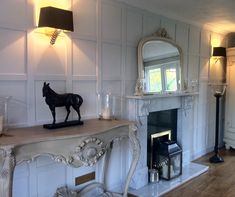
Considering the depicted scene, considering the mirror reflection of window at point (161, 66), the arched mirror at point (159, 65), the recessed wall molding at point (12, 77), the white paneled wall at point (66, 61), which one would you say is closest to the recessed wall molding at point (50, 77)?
the white paneled wall at point (66, 61)

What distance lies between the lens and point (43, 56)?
95.6 inches

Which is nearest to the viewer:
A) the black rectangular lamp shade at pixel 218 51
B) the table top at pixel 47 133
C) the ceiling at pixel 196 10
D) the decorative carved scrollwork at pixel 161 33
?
the table top at pixel 47 133

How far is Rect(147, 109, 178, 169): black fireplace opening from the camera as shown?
369cm

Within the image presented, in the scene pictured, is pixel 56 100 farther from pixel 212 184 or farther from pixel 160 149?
pixel 212 184

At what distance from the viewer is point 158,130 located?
3.84 metres

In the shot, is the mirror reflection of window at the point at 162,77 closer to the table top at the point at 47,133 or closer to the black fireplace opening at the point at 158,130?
the black fireplace opening at the point at 158,130

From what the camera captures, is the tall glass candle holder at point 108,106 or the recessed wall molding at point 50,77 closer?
the recessed wall molding at point 50,77

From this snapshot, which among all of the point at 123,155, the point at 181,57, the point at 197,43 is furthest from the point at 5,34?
the point at 197,43

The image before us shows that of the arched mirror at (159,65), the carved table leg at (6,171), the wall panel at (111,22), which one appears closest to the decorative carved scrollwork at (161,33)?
the arched mirror at (159,65)

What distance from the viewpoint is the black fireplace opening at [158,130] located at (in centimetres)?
369

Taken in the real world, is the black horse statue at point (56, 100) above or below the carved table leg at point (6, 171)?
above

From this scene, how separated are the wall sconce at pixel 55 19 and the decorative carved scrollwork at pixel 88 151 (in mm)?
995

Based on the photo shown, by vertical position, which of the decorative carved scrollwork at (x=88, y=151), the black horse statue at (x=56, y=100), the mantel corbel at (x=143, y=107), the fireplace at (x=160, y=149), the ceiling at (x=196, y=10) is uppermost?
the ceiling at (x=196, y=10)

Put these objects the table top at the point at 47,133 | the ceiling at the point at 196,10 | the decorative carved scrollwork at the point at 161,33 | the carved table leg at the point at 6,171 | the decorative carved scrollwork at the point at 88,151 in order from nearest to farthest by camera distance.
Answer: the carved table leg at the point at 6,171, the table top at the point at 47,133, the decorative carved scrollwork at the point at 88,151, the ceiling at the point at 196,10, the decorative carved scrollwork at the point at 161,33
